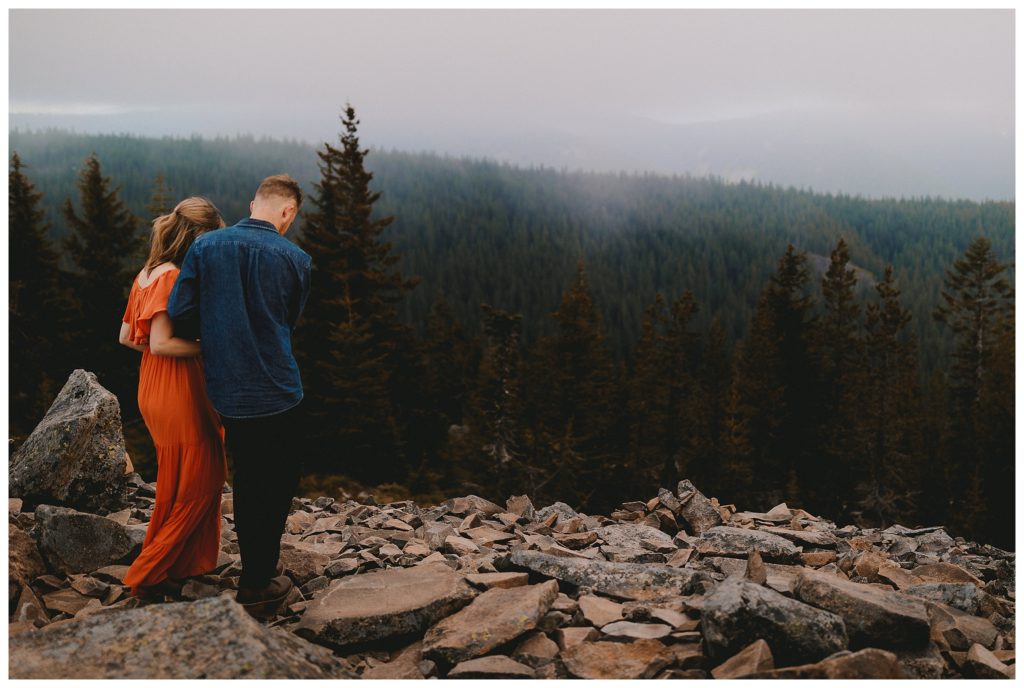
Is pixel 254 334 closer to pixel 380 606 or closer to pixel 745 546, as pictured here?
pixel 380 606

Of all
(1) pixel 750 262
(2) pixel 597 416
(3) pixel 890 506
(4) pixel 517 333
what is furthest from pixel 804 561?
(1) pixel 750 262

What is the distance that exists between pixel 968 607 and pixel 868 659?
2.34 metres

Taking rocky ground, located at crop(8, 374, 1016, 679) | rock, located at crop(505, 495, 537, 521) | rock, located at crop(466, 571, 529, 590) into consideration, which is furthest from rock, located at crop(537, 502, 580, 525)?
rock, located at crop(466, 571, 529, 590)

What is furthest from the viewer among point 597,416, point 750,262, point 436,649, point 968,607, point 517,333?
point 750,262

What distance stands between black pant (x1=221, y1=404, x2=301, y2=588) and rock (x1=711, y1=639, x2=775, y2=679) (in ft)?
8.57

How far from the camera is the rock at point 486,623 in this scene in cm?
378

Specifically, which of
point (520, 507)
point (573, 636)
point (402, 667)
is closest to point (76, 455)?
point (402, 667)

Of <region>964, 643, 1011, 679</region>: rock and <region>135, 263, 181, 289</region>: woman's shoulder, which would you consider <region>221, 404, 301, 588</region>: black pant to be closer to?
<region>135, 263, 181, 289</region>: woman's shoulder

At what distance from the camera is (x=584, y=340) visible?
36656 millimetres

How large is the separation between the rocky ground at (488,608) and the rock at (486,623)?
0.01 m

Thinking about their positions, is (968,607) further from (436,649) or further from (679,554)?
(436,649)

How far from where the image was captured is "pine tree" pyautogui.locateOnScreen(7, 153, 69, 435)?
32.6m

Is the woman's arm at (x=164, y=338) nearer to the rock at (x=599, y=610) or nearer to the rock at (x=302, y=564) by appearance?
the rock at (x=302, y=564)

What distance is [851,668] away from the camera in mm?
3174
